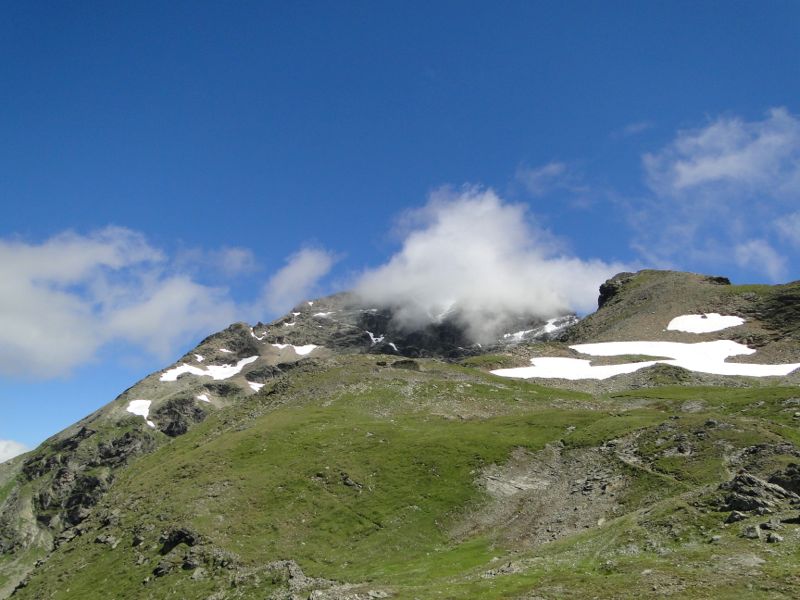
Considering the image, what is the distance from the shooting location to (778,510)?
36250 mm

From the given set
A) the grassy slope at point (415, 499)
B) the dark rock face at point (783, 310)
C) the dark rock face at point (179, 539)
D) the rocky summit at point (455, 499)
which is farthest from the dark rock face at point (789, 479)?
the dark rock face at point (783, 310)

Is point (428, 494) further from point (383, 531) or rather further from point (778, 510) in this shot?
point (778, 510)

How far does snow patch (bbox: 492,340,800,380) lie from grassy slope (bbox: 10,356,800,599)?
22.3 metres

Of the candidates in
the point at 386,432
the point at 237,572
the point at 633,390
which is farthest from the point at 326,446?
the point at 633,390

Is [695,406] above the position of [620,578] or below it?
above

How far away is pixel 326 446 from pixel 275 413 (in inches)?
918

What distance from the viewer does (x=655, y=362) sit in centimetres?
12631

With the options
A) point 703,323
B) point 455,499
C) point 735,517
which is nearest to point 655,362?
point 703,323

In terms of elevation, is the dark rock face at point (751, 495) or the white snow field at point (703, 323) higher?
the white snow field at point (703, 323)

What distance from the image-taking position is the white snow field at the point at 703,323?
155750mm

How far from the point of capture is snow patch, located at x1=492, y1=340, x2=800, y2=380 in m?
120

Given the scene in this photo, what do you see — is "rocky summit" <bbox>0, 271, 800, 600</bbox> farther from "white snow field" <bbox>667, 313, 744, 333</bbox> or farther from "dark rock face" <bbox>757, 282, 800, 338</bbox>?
"white snow field" <bbox>667, 313, 744, 333</bbox>

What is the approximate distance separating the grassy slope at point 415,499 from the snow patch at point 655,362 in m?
22.3

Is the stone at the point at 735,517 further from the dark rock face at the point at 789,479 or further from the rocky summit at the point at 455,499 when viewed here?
the dark rock face at the point at 789,479
